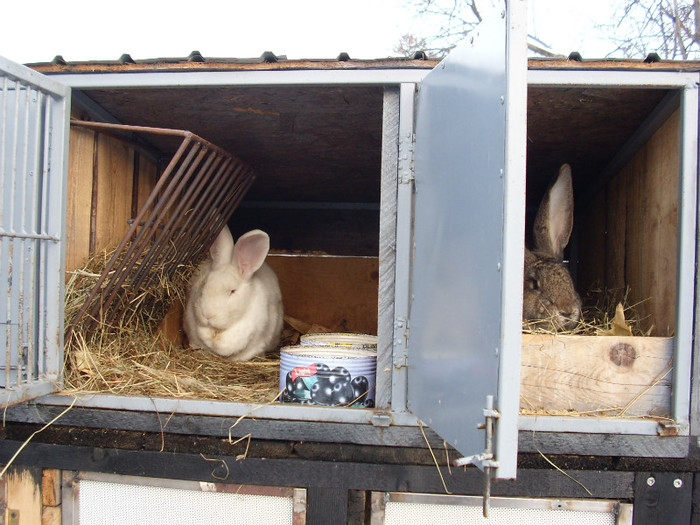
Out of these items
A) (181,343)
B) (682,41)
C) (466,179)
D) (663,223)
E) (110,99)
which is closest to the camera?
(466,179)

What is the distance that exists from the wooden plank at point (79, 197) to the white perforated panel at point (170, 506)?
1173 mm

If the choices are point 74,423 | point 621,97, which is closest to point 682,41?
point 621,97

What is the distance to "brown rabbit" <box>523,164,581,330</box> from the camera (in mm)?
3295

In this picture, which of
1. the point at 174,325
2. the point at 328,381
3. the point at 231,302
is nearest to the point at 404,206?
the point at 328,381

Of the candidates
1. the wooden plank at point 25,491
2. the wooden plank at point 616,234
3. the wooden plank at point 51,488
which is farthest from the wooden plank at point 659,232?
the wooden plank at point 25,491

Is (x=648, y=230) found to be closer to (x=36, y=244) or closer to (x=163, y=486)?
(x=163, y=486)

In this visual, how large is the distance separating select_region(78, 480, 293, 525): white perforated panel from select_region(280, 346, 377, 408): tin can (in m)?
0.49

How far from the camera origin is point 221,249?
4250mm

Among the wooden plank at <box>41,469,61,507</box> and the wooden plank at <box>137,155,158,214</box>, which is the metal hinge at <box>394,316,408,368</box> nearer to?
the wooden plank at <box>41,469,61,507</box>

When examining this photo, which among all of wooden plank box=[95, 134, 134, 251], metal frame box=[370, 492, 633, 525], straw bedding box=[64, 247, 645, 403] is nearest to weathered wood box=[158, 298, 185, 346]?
straw bedding box=[64, 247, 645, 403]

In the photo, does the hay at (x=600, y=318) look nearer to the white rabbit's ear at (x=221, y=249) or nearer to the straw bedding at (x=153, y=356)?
the straw bedding at (x=153, y=356)

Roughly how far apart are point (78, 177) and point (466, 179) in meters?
2.20

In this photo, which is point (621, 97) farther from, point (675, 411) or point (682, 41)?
point (682, 41)

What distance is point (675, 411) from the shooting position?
2441 millimetres
